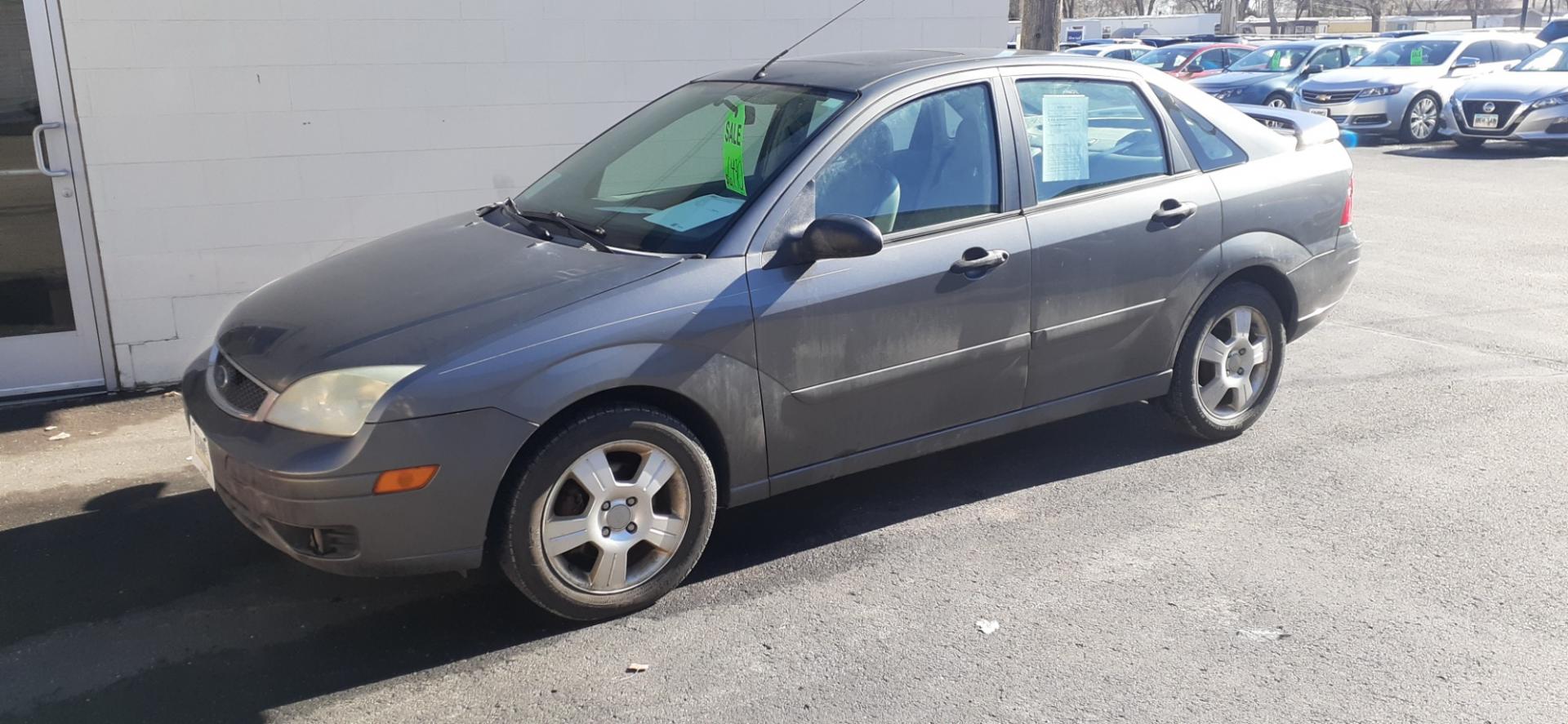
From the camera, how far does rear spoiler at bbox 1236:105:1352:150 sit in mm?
5594

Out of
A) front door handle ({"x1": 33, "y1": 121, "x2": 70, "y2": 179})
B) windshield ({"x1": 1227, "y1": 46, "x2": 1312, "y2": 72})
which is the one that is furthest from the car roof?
windshield ({"x1": 1227, "y1": 46, "x2": 1312, "y2": 72})

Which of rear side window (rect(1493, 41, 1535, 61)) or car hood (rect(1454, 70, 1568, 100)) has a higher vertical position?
rear side window (rect(1493, 41, 1535, 61))

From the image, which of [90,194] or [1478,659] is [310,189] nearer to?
[90,194]

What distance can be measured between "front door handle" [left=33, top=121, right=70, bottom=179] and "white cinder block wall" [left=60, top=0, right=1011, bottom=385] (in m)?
0.14

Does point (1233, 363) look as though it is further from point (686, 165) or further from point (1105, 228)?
point (686, 165)

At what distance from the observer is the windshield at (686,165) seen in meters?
4.18

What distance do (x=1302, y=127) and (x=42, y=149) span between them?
590 centimetres

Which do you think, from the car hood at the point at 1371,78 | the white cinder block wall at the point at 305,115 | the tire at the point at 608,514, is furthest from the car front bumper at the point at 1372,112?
the tire at the point at 608,514

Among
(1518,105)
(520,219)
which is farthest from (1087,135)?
(1518,105)

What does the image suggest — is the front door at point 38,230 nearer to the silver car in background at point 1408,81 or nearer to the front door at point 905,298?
the front door at point 905,298

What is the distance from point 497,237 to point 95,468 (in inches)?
89.9

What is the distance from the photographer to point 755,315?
3.97 m

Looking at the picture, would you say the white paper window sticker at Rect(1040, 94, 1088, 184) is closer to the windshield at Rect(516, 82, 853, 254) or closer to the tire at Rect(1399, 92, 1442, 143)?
the windshield at Rect(516, 82, 853, 254)

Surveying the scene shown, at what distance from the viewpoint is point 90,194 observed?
6.17 m
